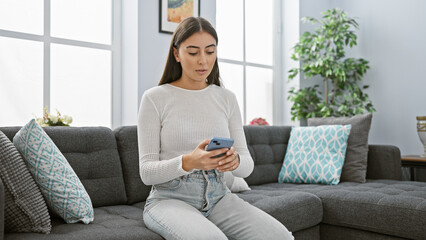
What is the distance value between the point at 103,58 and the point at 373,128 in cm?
257

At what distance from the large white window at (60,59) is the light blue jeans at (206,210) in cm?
146

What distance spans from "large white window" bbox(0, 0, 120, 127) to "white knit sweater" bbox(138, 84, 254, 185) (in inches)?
51.7

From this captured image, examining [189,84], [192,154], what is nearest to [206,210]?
[192,154]

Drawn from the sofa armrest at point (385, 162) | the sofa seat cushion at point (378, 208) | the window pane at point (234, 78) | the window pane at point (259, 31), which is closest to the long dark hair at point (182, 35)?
the sofa seat cushion at point (378, 208)

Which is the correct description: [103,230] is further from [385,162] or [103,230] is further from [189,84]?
[385,162]

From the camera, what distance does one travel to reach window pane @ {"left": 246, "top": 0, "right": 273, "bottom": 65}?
13.1ft

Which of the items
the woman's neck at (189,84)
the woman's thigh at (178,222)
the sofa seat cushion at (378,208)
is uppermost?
the woman's neck at (189,84)

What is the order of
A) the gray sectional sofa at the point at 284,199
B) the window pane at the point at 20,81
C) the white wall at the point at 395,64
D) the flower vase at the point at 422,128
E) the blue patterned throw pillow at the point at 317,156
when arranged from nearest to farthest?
the gray sectional sofa at the point at 284,199 → the window pane at the point at 20,81 → the blue patterned throw pillow at the point at 317,156 → the flower vase at the point at 422,128 → the white wall at the point at 395,64

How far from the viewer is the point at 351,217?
7.01 feet

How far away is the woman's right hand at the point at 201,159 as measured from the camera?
4.54 feet

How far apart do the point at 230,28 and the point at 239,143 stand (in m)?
2.24

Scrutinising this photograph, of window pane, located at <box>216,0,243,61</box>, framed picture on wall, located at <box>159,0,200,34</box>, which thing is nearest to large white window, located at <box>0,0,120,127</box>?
framed picture on wall, located at <box>159,0,200,34</box>

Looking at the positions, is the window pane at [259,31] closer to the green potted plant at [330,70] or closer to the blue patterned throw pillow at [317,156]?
the green potted plant at [330,70]

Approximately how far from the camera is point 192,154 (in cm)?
141
